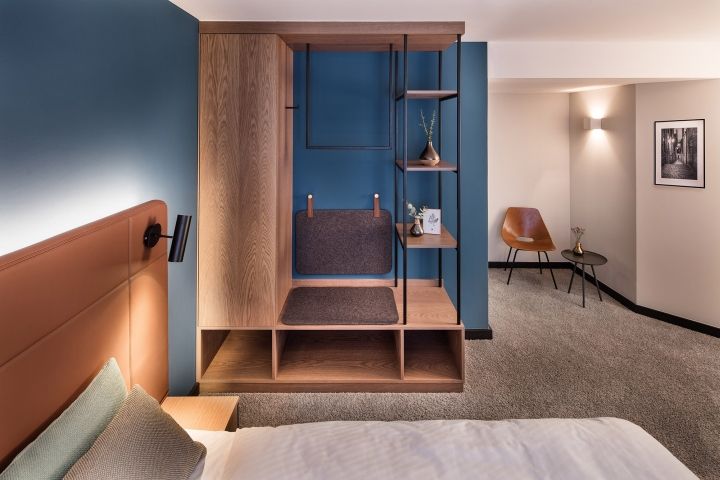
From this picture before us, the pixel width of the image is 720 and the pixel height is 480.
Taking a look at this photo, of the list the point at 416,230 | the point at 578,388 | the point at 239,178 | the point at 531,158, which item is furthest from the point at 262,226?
the point at 531,158

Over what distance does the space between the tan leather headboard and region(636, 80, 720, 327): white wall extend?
3518 millimetres

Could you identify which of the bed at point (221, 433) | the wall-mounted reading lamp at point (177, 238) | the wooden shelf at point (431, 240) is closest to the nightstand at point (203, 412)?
the bed at point (221, 433)

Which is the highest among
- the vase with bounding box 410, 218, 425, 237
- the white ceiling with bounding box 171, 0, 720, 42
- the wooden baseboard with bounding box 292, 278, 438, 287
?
the white ceiling with bounding box 171, 0, 720, 42

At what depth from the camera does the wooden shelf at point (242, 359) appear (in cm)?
247

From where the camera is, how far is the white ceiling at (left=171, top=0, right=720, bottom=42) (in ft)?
7.13

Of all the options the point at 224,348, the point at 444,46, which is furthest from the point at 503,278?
the point at 224,348

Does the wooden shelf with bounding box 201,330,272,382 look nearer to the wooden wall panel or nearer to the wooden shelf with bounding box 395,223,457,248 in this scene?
the wooden wall panel

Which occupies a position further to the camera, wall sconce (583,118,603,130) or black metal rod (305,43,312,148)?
wall sconce (583,118,603,130)

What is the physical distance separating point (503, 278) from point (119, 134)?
3902 mm

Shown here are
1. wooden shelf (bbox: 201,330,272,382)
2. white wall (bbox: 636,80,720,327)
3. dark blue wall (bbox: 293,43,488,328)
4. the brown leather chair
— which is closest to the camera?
wooden shelf (bbox: 201,330,272,382)

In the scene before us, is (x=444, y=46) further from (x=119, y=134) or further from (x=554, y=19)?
(x=119, y=134)

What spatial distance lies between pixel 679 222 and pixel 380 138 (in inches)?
91.9

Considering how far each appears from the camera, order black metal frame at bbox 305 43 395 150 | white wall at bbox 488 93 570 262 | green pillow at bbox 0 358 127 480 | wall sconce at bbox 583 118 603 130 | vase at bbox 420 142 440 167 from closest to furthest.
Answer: green pillow at bbox 0 358 127 480, vase at bbox 420 142 440 167, black metal frame at bbox 305 43 395 150, wall sconce at bbox 583 118 603 130, white wall at bbox 488 93 570 262

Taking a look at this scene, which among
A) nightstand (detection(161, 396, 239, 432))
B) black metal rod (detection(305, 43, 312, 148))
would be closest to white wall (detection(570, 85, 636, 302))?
black metal rod (detection(305, 43, 312, 148))
